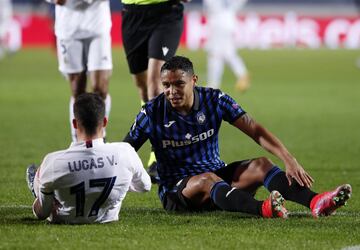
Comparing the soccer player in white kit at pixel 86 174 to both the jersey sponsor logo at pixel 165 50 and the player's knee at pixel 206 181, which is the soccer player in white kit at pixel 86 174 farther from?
the jersey sponsor logo at pixel 165 50

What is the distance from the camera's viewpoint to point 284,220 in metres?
6.11

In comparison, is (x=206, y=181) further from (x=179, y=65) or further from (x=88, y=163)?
(x=88, y=163)

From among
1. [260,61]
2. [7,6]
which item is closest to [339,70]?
[260,61]

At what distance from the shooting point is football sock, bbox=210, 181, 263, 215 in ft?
20.2

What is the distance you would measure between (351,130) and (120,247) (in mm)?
7864

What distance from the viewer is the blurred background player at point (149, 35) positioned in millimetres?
8836

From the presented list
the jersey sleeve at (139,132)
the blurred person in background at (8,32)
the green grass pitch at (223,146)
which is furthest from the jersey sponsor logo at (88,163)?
the blurred person in background at (8,32)

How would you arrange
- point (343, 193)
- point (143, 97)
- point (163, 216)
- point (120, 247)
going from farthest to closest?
point (143, 97)
point (163, 216)
point (343, 193)
point (120, 247)

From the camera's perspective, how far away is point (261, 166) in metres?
6.52

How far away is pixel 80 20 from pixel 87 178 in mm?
3909

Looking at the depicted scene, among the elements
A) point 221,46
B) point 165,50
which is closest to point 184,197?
point 165,50

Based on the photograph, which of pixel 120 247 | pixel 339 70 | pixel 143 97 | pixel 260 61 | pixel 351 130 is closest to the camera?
pixel 120 247

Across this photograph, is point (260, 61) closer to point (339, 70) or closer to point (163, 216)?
point (339, 70)

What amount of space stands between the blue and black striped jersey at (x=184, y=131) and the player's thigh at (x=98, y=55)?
9.25 feet
